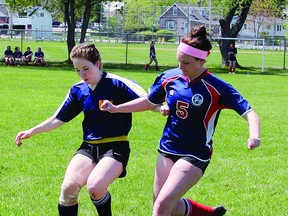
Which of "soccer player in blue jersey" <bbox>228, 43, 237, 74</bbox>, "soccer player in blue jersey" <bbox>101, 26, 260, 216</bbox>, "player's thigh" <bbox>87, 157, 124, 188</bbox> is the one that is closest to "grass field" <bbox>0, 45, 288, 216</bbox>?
"player's thigh" <bbox>87, 157, 124, 188</bbox>

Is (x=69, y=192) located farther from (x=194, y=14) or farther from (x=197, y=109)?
(x=194, y=14)

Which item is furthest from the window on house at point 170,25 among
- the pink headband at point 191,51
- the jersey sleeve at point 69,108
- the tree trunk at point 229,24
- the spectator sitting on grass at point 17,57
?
the pink headband at point 191,51

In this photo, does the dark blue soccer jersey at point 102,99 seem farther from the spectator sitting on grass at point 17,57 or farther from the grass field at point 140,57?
the grass field at point 140,57

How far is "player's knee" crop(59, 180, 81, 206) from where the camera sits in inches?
222

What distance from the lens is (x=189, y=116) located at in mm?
5461

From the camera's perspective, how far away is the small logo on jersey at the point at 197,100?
5422mm

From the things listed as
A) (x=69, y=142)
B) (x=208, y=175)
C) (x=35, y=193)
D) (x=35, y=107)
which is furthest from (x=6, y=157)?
(x=35, y=107)

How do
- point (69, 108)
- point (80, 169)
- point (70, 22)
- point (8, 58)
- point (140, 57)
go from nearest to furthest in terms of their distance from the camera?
1. point (80, 169)
2. point (69, 108)
3. point (8, 58)
4. point (70, 22)
5. point (140, 57)

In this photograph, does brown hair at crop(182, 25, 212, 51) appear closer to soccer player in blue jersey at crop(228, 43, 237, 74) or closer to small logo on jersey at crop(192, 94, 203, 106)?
small logo on jersey at crop(192, 94, 203, 106)

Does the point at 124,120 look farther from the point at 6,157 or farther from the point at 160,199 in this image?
the point at 6,157

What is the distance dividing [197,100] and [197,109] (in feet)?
0.25

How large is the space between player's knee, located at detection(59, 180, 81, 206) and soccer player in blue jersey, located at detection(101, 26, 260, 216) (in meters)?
0.72

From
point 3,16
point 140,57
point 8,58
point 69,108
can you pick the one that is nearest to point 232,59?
point 8,58

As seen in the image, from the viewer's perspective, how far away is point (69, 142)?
1111 cm
